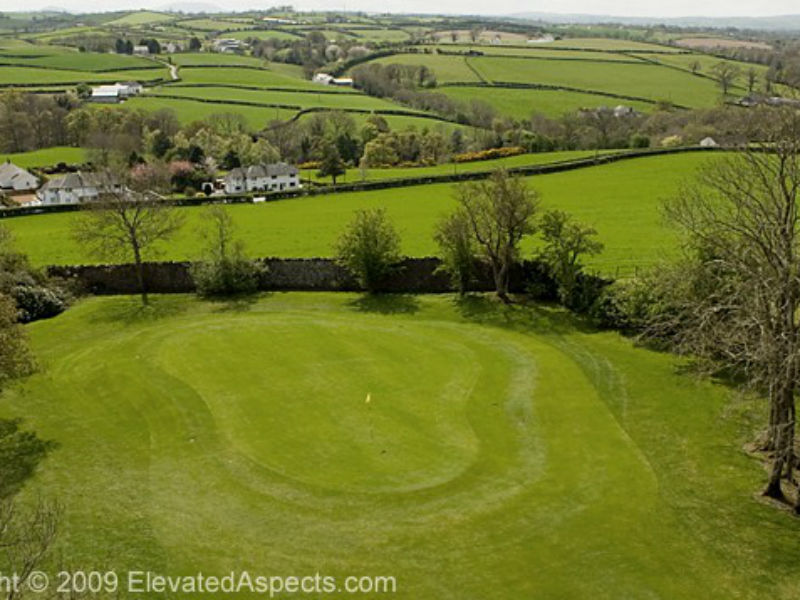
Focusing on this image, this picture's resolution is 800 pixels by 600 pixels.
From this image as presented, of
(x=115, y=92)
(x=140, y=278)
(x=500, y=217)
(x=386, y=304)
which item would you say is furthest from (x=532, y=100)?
(x=140, y=278)

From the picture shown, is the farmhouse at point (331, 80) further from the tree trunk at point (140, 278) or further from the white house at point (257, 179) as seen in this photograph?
the tree trunk at point (140, 278)

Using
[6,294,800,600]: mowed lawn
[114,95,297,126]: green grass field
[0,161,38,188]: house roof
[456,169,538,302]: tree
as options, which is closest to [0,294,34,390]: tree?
[6,294,800,600]: mowed lawn

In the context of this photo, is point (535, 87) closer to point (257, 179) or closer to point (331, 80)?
point (331, 80)

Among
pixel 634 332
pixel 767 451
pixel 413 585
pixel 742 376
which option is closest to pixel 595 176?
pixel 634 332

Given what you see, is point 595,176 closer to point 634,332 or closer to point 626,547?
point 634,332

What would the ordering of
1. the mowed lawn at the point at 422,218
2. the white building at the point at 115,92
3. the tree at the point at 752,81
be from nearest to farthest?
the mowed lawn at the point at 422,218 → the tree at the point at 752,81 → the white building at the point at 115,92

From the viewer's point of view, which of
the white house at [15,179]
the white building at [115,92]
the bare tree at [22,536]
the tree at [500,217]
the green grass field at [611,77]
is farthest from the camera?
the green grass field at [611,77]

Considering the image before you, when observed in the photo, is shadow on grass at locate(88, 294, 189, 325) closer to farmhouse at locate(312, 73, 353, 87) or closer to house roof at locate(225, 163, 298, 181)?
house roof at locate(225, 163, 298, 181)

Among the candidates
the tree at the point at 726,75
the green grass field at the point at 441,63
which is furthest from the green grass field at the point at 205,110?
the tree at the point at 726,75
